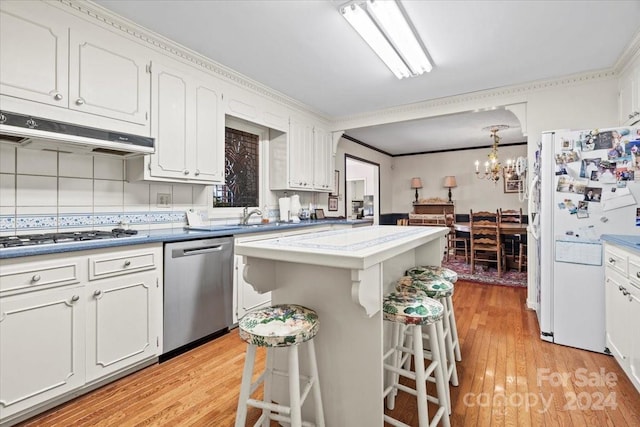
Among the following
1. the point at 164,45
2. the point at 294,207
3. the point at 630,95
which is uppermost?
the point at 164,45

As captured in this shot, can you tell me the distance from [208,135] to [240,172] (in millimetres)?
742

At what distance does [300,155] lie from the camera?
401cm

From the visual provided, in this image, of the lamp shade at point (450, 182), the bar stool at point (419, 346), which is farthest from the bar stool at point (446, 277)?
the lamp shade at point (450, 182)

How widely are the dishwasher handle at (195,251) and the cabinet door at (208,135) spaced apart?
658 mm

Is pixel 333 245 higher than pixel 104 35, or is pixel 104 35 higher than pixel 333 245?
pixel 104 35

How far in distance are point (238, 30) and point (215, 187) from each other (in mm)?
1470

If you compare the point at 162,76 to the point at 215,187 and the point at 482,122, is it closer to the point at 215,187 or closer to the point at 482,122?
the point at 215,187

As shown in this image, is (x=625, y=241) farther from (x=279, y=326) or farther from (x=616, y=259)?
(x=279, y=326)

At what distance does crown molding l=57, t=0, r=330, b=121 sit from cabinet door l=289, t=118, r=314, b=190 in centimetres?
39

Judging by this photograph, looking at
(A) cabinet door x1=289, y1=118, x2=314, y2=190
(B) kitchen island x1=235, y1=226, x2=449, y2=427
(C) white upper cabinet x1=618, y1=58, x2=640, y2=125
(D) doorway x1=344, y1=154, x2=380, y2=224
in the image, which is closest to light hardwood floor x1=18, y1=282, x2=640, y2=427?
(B) kitchen island x1=235, y1=226, x2=449, y2=427

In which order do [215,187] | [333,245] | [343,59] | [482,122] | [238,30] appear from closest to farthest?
[333,245] → [238,30] → [343,59] → [215,187] → [482,122]

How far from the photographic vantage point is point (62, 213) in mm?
2098

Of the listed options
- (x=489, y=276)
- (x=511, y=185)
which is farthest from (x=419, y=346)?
(x=511, y=185)

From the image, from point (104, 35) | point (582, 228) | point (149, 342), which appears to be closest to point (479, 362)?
point (582, 228)
